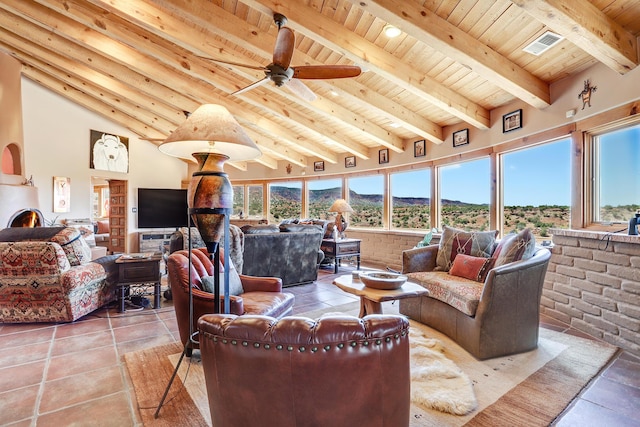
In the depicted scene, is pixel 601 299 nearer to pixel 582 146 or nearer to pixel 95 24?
pixel 582 146

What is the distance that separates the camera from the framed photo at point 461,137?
199 inches

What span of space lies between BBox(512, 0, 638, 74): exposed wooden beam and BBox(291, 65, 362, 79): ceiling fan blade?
49.8 inches

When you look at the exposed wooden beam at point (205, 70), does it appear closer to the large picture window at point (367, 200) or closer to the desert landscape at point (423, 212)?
the large picture window at point (367, 200)

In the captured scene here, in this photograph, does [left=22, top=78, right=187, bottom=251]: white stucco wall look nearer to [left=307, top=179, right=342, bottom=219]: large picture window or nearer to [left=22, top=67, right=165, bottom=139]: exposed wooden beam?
[left=22, top=67, right=165, bottom=139]: exposed wooden beam

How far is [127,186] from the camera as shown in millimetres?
8195

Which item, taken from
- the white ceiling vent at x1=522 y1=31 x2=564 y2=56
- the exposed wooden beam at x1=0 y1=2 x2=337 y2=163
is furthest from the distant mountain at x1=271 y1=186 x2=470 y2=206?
the white ceiling vent at x1=522 y1=31 x2=564 y2=56

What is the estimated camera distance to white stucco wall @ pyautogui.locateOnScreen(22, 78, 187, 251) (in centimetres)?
646

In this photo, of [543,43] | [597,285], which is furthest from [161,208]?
[597,285]

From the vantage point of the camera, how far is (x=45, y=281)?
120 inches

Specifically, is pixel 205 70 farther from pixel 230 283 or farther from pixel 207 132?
pixel 207 132

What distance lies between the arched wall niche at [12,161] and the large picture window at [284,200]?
212 inches

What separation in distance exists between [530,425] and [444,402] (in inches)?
17.0

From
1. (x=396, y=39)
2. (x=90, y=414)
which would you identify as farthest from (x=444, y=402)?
(x=396, y=39)

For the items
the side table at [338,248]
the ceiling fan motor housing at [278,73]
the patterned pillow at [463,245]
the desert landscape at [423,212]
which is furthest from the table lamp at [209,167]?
the side table at [338,248]
